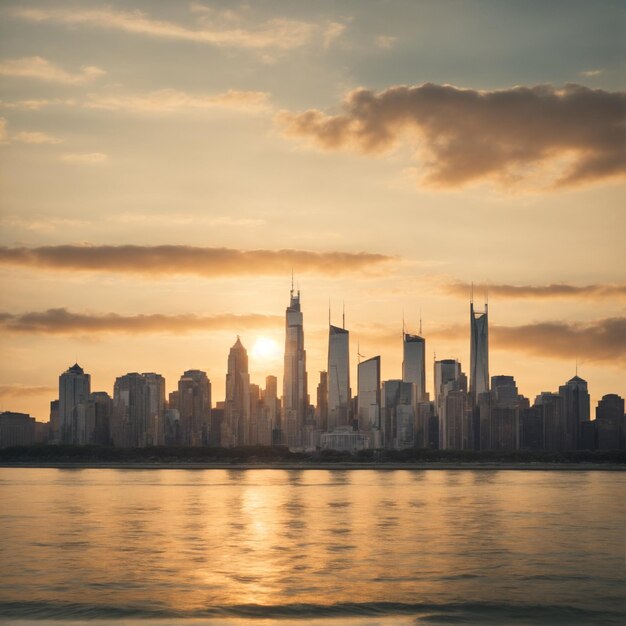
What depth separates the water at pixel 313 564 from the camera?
48781 millimetres

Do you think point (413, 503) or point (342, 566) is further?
point (413, 503)

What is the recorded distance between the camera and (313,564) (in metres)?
64.3

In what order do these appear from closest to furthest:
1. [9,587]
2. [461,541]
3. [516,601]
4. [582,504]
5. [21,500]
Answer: [516,601], [9,587], [461,541], [582,504], [21,500]

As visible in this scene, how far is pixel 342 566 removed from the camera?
63031 mm

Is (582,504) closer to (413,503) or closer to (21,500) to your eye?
(413,503)

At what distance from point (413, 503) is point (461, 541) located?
148 ft

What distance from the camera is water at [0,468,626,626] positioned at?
48781mm

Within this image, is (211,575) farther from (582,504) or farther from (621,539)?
(582,504)

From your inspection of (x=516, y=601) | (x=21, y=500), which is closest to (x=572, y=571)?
(x=516, y=601)

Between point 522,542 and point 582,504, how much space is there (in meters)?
46.9

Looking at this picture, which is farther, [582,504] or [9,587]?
[582,504]

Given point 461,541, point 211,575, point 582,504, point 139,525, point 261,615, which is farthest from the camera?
point 582,504

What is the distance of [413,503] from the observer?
122m

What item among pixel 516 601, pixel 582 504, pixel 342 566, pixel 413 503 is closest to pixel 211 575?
pixel 342 566
